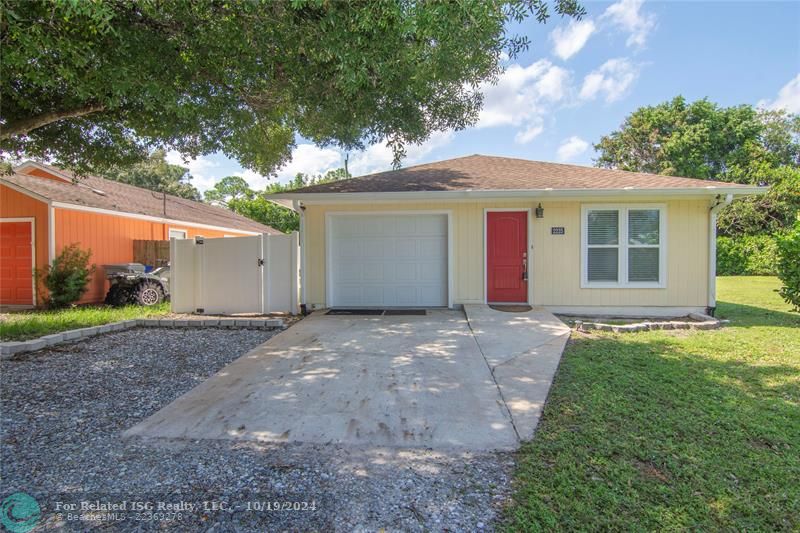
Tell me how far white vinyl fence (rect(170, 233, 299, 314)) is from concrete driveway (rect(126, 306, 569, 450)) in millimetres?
1919

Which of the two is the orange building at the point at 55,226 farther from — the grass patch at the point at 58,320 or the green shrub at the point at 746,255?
the green shrub at the point at 746,255

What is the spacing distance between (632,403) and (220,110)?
622 centimetres

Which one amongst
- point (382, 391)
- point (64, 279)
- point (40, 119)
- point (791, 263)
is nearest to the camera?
point (382, 391)

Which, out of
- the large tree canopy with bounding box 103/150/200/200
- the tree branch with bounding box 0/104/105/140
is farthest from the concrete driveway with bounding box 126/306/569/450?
the large tree canopy with bounding box 103/150/200/200

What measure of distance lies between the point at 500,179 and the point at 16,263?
40.0 ft

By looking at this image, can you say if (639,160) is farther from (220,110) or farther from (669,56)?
(220,110)

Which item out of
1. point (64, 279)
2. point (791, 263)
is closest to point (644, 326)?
point (791, 263)

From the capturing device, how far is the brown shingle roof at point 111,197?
10070mm

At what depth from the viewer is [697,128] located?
86.0 feet

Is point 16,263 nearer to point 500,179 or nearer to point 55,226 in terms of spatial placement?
point 55,226

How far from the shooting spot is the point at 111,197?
1224 centimetres

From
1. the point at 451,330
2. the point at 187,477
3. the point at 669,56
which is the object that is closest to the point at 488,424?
the point at 187,477

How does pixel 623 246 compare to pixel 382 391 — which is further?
pixel 623 246

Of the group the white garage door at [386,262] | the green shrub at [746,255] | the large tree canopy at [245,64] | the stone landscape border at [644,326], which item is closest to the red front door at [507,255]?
the white garage door at [386,262]
